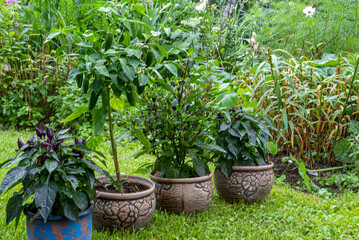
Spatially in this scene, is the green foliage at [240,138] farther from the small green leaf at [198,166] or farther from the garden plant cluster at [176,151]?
the small green leaf at [198,166]

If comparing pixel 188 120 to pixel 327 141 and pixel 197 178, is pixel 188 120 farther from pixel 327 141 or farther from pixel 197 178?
pixel 327 141

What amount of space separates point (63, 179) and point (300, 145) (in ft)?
7.96

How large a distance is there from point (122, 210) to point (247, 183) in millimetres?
990

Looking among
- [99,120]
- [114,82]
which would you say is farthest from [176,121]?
[114,82]

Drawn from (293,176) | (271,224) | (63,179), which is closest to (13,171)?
(63,179)

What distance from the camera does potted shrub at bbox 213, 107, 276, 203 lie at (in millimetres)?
2449

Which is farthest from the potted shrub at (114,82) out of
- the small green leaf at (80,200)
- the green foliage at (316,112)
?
the green foliage at (316,112)

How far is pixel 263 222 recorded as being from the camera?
2258mm

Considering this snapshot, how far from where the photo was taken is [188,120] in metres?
2.19

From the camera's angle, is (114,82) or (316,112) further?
(316,112)

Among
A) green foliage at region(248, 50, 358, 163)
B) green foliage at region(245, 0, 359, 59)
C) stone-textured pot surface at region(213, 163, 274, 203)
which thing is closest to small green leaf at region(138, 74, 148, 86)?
stone-textured pot surface at region(213, 163, 274, 203)

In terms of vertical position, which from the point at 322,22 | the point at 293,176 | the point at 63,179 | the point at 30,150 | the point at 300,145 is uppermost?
the point at 322,22

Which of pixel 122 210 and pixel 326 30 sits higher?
pixel 326 30

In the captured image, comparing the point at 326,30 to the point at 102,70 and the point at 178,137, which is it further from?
the point at 102,70
